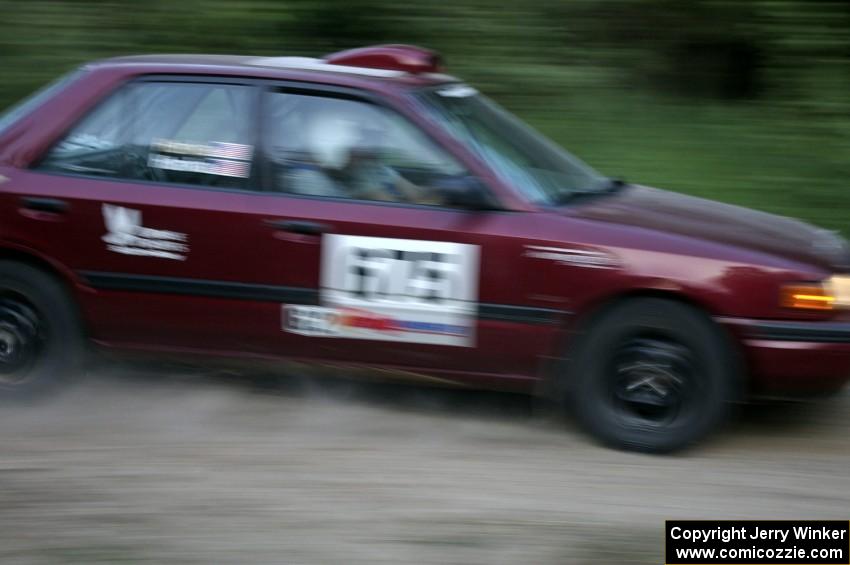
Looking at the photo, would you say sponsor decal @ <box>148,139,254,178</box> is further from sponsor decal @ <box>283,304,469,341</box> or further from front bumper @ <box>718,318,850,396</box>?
front bumper @ <box>718,318,850,396</box>

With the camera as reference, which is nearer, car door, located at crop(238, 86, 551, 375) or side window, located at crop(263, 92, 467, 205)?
car door, located at crop(238, 86, 551, 375)

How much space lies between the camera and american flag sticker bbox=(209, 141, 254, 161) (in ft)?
16.6

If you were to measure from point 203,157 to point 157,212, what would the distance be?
0.33m

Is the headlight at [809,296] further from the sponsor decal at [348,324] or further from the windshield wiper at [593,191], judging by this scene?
the sponsor decal at [348,324]

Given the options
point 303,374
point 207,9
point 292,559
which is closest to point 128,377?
point 303,374

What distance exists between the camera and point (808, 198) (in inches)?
305

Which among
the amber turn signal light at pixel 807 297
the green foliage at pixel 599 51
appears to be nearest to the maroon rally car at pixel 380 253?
the amber turn signal light at pixel 807 297

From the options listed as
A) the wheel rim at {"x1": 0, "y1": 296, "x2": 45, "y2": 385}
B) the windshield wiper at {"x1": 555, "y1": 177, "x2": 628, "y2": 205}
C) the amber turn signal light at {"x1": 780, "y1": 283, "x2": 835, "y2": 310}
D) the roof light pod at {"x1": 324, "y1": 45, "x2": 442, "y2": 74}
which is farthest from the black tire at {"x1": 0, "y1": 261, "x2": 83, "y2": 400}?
the amber turn signal light at {"x1": 780, "y1": 283, "x2": 835, "y2": 310}

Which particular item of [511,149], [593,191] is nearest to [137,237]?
[511,149]

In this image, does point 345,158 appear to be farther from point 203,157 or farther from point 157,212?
point 157,212

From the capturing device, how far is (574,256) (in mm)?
4672

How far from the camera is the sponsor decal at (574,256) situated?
4.64 m

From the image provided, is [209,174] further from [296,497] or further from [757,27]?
[757,27]

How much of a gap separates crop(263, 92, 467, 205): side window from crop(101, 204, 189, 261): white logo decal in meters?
0.52
